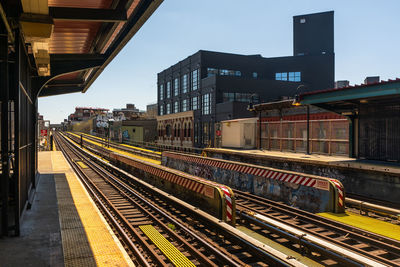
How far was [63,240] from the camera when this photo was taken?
9.30 m

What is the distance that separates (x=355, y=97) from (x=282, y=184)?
19.8 feet

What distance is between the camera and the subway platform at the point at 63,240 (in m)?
7.90

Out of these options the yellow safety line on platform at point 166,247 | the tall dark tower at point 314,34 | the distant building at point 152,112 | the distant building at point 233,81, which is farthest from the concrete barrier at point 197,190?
the distant building at point 152,112

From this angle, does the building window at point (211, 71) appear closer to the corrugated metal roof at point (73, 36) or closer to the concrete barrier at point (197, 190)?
the concrete barrier at point (197, 190)

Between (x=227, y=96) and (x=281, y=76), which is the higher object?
(x=281, y=76)

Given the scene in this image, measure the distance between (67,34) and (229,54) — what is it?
50.4 meters

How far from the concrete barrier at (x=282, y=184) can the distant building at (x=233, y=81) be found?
25559 mm

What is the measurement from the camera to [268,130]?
98.7 ft

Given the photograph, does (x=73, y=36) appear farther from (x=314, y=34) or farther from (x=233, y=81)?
(x=314, y=34)

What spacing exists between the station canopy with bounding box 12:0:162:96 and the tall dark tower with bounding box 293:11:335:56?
2810 inches

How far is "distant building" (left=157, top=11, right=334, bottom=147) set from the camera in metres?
51.1

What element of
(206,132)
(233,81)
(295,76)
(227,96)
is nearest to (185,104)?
(206,132)

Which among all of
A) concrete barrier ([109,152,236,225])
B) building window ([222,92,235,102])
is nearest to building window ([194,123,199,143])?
building window ([222,92,235,102])

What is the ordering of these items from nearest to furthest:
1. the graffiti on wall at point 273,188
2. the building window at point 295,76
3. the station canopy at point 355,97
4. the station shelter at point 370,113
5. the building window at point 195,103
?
the graffiti on wall at point 273,188
the station canopy at point 355,97
the station shelter at point 370,113
the building window at point 195,103
the building window at point 295,76
